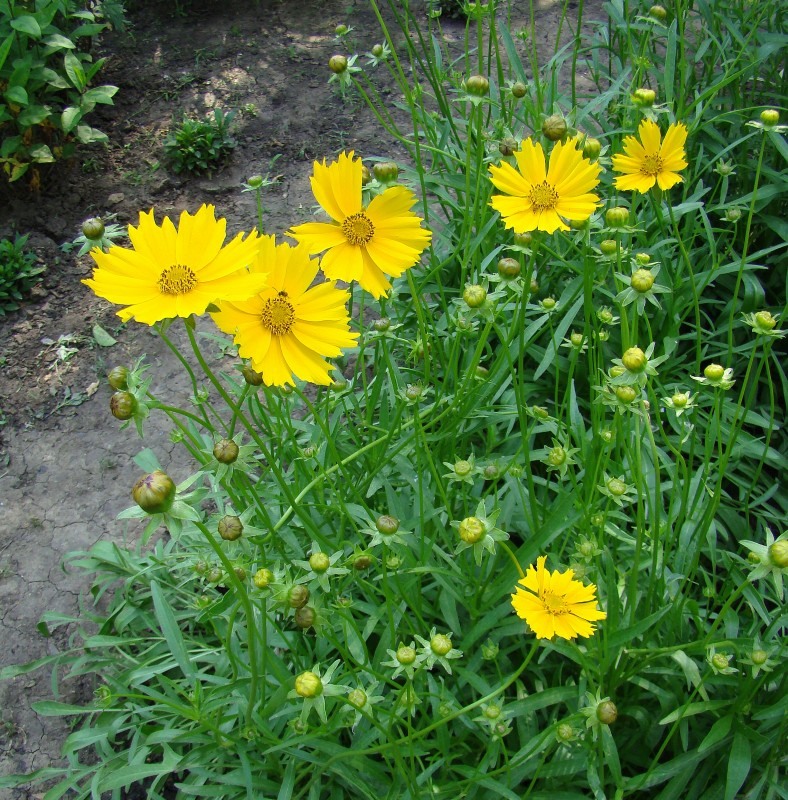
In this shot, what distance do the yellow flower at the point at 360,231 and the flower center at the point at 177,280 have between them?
0.75ft

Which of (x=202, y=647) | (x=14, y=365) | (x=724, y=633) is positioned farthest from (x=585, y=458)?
(x=14, y=365)

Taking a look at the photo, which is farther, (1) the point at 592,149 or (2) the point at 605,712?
(1) the point at 592,149

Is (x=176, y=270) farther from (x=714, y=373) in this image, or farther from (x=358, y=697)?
(x=714, y=373)

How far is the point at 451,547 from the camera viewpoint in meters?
1.48

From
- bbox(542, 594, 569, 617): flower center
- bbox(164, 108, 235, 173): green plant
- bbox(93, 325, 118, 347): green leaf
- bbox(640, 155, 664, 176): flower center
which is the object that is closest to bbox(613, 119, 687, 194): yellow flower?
bbox(640, 155, 664, 176): flower center

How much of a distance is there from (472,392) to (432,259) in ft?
1.55

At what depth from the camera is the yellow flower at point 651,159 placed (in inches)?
58.2

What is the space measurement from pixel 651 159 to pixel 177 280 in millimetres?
1019

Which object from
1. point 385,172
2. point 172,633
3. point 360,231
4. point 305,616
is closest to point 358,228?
point 360,231

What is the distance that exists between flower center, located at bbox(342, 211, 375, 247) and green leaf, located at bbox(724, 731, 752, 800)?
1060mm

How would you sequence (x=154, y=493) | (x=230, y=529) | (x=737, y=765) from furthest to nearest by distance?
(x=737, y=765)
(x=230, y=529)
(x=154, y=493)

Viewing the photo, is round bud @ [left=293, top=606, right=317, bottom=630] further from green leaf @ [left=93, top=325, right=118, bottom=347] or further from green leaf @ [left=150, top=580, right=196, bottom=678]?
green leaf @ [left=93, top=325, right=118, bottom=347]

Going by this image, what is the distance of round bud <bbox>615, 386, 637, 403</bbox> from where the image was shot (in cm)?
108

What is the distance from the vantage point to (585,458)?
1.46 m
